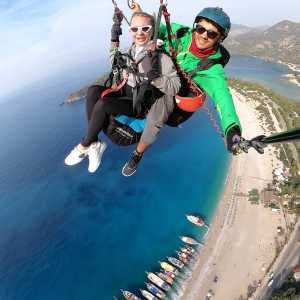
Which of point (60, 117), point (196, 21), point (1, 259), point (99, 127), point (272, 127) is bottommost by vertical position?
point (60, 117)

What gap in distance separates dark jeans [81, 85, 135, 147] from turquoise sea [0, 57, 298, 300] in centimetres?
1623

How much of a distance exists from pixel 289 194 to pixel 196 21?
21.1 meters

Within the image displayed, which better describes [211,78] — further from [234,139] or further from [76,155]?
[76,155]

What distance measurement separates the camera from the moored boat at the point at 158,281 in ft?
54.4

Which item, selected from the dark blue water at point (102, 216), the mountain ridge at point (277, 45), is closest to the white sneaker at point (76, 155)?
the dark blue water at point (102, 216)

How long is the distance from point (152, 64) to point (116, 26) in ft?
2.60

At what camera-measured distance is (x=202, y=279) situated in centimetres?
1658

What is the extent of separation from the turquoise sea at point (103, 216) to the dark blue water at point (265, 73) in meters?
23.5

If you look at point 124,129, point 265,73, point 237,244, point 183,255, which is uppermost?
point 124,129

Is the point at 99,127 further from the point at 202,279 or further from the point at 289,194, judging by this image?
the point at 289,194

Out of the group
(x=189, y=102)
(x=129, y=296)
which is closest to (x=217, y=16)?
(x=189, y=102)

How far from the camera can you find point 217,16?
2764mm

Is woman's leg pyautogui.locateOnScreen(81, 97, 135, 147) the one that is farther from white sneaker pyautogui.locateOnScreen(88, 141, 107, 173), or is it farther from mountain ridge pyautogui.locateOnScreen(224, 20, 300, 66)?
mountain ridge pyautogui.locateOnScreen(224, 20, 300, 66)

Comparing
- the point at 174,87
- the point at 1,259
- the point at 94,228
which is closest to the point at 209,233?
the point at 94,228
